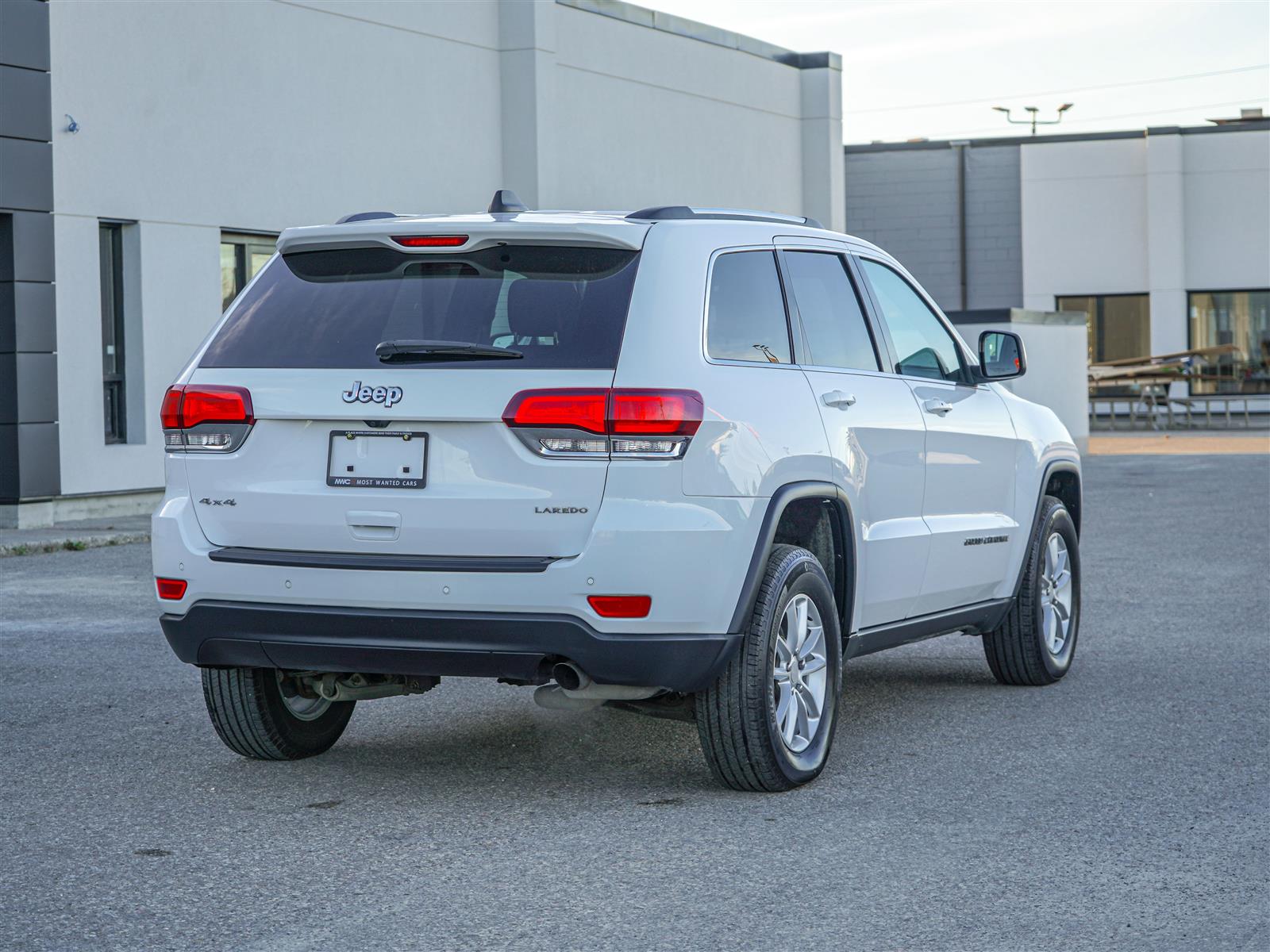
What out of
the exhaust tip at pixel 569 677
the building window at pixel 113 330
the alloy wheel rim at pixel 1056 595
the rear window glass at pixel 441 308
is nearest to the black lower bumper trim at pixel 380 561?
the exhaust tip at pixel 569 677

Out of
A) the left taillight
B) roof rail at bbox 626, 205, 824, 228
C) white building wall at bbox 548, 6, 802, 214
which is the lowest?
the left taillight

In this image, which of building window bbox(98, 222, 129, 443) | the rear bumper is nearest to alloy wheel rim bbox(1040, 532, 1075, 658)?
the rear bumper

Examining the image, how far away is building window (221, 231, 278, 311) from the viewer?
18.5 m

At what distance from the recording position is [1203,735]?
21.9 ft

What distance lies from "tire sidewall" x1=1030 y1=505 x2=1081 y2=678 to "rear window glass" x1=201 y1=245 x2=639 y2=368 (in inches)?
122

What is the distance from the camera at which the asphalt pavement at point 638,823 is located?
4379 mm

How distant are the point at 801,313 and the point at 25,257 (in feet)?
37.5

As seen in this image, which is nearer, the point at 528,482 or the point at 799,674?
the point at 528,482

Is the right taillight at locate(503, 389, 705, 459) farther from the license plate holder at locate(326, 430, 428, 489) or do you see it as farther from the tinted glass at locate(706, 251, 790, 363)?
the tinted glass at locate(706, 251, 790, 363)

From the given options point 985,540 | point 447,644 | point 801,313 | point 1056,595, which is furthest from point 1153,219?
point 447,644

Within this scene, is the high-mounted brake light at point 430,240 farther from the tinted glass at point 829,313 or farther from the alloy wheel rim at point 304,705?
the alloy wheel rim at point 304,705

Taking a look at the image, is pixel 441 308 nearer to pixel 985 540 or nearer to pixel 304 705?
pixel 304 705

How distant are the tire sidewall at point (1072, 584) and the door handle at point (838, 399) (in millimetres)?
1929

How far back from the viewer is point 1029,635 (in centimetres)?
777
